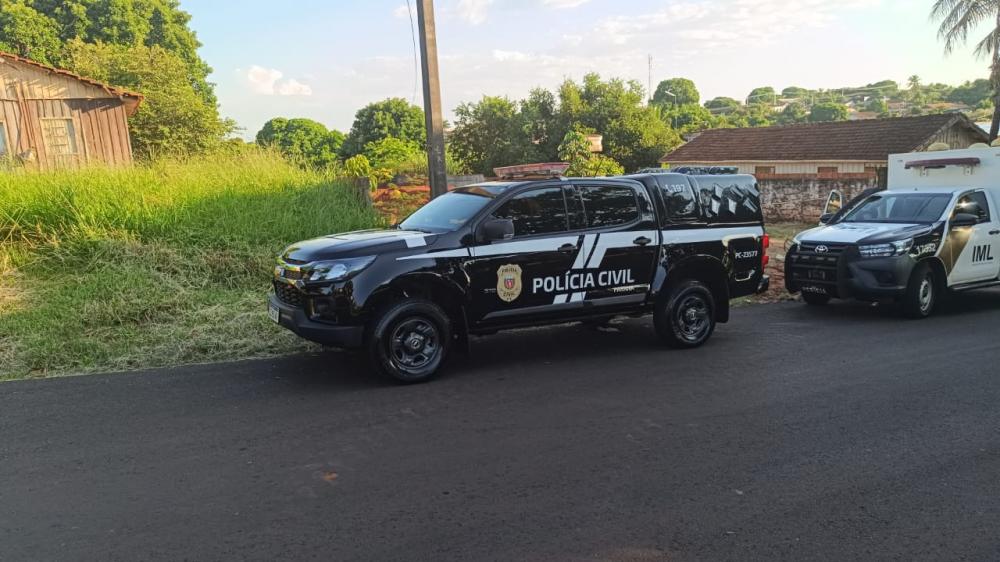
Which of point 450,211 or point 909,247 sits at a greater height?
point 450,211

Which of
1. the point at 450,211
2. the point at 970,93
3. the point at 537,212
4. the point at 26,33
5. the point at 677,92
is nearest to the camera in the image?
the point at 537,212

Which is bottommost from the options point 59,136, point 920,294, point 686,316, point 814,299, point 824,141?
point 814,299

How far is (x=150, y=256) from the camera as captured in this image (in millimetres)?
9766

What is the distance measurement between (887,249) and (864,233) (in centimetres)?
48

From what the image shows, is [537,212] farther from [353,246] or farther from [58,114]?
[58,114]

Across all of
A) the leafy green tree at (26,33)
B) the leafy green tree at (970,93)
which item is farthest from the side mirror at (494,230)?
the leafy green tree at (970,93)

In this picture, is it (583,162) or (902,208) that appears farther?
(583,162)

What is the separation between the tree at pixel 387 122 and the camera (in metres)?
62.7

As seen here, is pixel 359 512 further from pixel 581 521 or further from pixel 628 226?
pixel 628 226

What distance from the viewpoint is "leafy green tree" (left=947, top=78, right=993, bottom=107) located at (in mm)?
97500

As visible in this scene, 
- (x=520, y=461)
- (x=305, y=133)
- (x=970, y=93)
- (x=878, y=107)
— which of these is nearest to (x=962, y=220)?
(x=520, y=461)

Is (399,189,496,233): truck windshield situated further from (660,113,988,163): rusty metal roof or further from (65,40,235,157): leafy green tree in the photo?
(660,113,988,163): rusty metal roof

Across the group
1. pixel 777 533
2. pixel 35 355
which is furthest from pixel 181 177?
pixel 777 533

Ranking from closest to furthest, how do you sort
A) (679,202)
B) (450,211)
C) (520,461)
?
(520,461), (450,211), (679,202)
